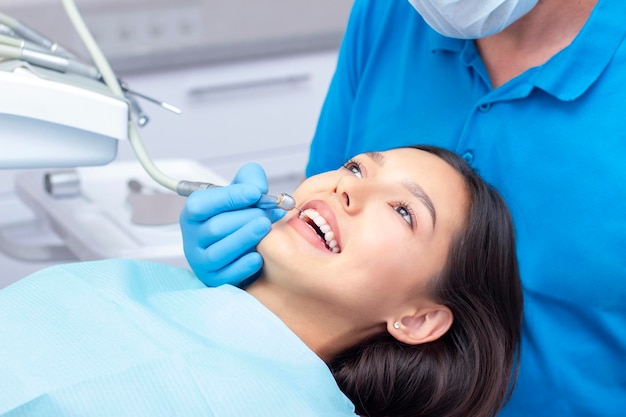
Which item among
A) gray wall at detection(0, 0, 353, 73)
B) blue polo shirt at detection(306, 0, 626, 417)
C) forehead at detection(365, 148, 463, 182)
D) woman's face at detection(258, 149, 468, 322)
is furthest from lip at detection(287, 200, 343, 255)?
gray wall at detection(0, 0, 353, 73)

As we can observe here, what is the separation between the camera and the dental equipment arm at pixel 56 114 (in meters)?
1.11

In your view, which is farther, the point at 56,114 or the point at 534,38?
the point at 534,38

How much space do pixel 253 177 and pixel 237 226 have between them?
0.28 ft

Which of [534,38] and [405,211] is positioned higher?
[534,38]

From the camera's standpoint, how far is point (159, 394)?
3.25 feet

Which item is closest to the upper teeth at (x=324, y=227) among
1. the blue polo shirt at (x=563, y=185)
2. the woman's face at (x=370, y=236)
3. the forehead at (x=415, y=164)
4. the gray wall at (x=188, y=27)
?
the woman's face at (x=370, y=236)

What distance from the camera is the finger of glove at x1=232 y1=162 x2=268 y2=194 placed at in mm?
1203

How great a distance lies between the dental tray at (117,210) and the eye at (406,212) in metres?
0.42

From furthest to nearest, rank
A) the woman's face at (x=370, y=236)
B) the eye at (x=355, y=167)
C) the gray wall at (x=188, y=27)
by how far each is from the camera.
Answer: the gray wall at (x=188, y=27) < the eye at (x=355, y=167) < the woman's face at (x=370, y=236)

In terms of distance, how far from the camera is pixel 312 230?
3.90 ft

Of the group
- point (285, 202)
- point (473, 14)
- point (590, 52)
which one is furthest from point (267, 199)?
point (590, 52)

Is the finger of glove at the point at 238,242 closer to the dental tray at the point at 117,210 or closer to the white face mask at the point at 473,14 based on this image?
the dental tray at the point at 117,210

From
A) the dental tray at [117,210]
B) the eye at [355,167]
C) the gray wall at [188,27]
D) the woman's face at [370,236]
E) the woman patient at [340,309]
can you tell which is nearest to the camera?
the woman patient at [340,309]

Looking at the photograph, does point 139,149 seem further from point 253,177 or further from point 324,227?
point 324,227
